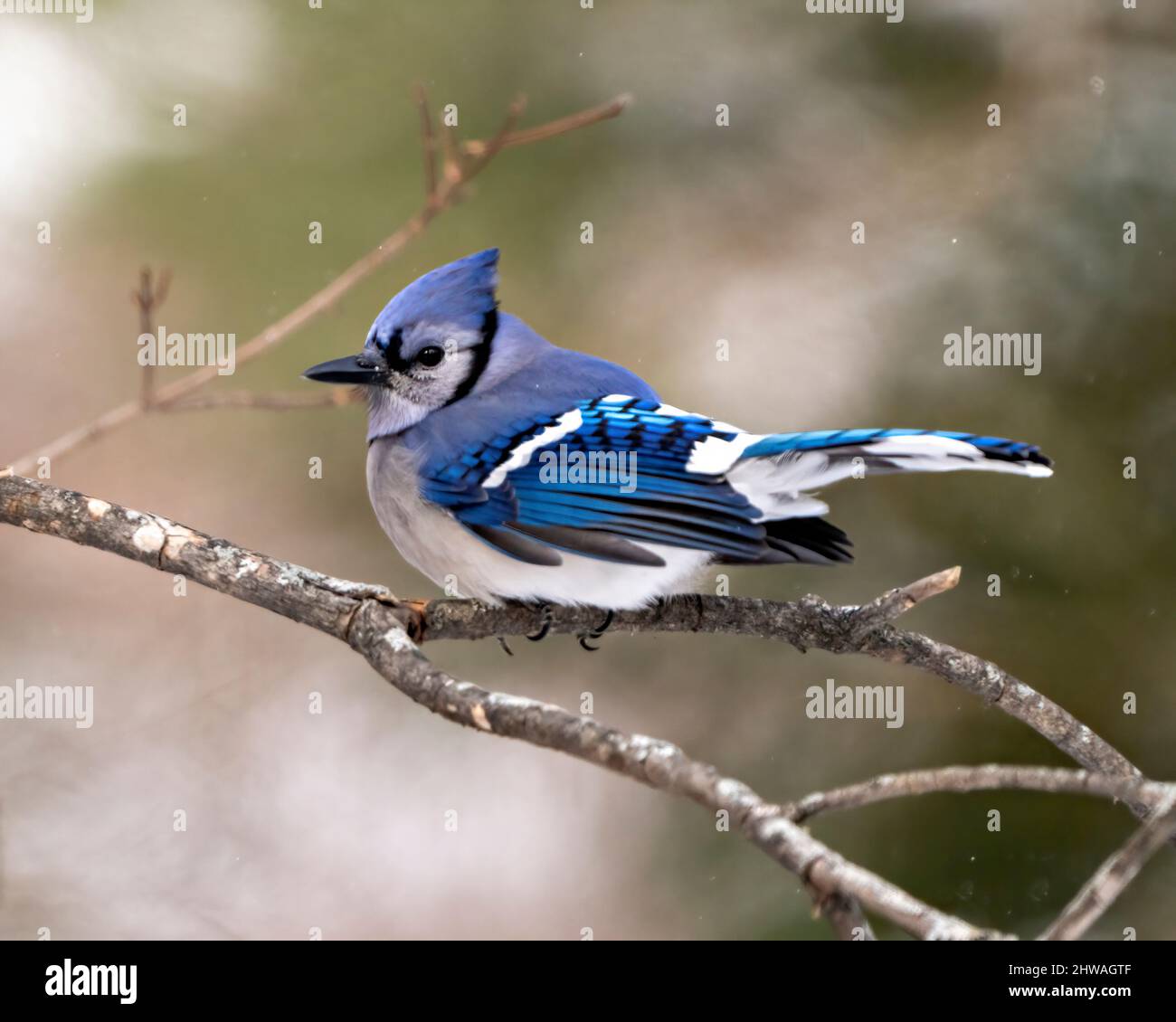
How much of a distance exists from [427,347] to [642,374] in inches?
40.8

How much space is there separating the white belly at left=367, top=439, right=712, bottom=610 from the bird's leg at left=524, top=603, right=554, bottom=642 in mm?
27

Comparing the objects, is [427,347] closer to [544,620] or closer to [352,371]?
[352,371]

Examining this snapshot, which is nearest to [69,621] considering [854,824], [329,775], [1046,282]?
[329,775]

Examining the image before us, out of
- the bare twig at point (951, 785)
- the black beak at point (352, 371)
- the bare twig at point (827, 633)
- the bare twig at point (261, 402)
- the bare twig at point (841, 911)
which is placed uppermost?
the black beak at point (352, 371)

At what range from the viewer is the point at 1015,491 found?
2.88 meters

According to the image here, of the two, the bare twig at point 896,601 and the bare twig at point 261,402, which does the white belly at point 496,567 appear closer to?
the bare twig at point 261,402

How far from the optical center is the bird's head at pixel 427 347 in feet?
7.29

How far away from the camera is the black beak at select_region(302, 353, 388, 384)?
2178mm

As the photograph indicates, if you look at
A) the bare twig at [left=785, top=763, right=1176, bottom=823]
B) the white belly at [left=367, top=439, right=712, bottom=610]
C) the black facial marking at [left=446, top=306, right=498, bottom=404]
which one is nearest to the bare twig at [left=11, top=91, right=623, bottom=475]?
the black facial marking at [left=446, top=306, right=498, bottom=404]

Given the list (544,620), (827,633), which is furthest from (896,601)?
(544,620)

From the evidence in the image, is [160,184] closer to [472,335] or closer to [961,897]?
[472,335]

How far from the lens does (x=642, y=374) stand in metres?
3.20

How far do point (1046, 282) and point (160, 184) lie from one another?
220 centimetres

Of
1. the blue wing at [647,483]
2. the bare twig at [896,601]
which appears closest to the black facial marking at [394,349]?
the blue wing at [647,483]
